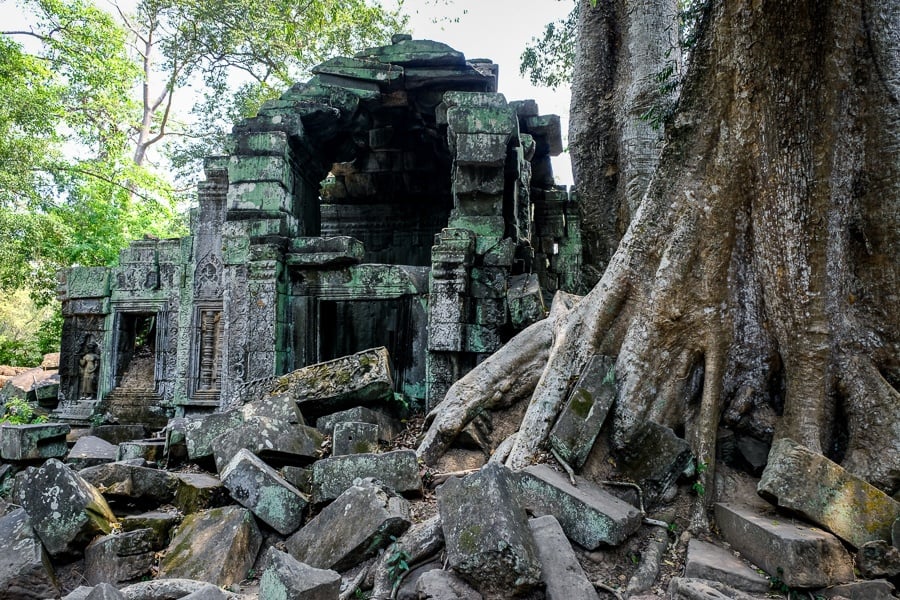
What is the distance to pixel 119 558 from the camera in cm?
288

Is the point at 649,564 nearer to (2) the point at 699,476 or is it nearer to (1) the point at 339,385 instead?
(2) the point at 699,476

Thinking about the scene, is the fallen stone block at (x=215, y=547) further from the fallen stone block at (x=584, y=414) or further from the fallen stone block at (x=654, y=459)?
the fallen stone block at (x=654, y=459)

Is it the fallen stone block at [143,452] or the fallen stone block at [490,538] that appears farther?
the fallen stone block at [143,452]

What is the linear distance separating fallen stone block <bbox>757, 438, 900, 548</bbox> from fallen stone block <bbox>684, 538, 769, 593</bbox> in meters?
0.37

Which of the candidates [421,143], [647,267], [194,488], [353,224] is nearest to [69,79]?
[353,224]

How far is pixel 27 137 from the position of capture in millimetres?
12227

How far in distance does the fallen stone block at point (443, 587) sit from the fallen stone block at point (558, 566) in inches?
11.7

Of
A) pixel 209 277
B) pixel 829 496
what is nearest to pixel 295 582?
Result: pixel 829 496

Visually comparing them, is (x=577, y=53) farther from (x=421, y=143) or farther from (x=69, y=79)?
(x=69, y=79)

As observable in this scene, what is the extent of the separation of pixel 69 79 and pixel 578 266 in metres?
12.7

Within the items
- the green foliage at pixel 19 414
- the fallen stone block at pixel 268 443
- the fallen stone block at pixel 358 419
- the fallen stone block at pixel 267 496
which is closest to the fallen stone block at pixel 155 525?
the fallen stone block at pixel 267 496

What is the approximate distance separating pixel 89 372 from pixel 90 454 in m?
4.02

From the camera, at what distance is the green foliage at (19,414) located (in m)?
7.14

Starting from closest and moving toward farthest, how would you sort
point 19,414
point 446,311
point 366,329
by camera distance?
point 446,311 → point 19,414 → point 366,329
